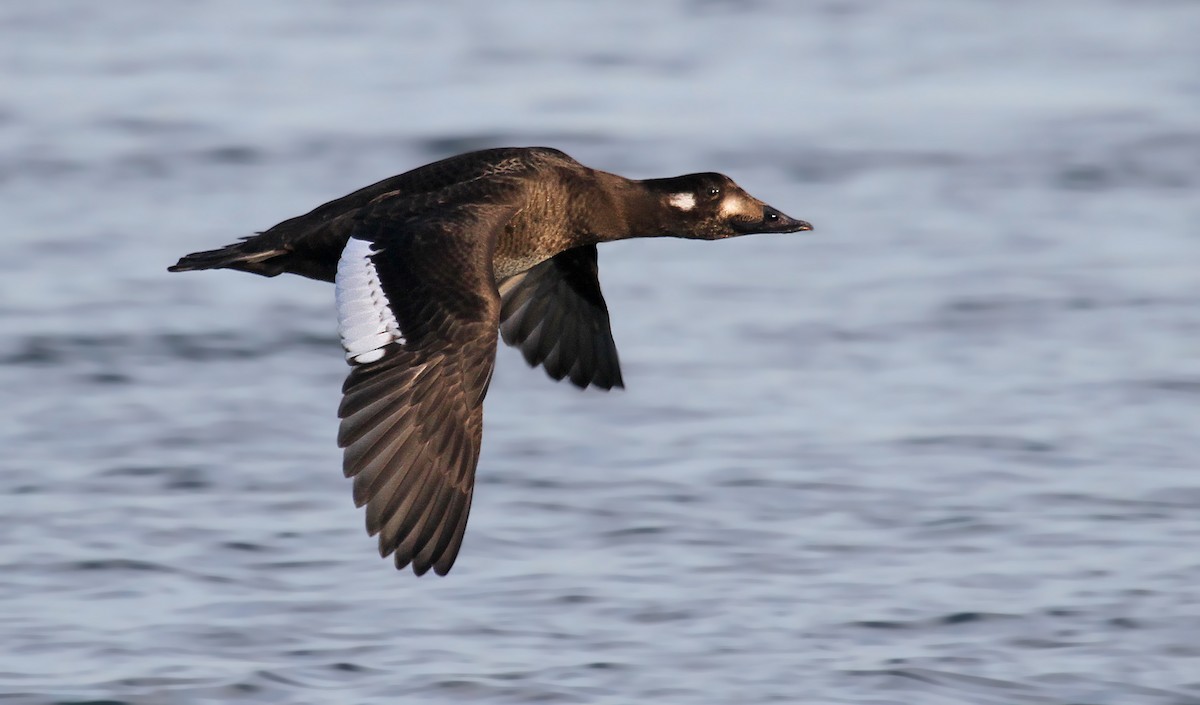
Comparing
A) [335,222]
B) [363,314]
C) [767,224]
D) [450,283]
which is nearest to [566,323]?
[767,224]

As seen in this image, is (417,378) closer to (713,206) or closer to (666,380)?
(713,206)

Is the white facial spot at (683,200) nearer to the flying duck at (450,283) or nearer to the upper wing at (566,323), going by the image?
the flying duck at (450,283)

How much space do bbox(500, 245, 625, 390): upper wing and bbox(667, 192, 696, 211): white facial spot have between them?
41cm

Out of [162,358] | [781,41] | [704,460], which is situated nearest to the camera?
[704,460]

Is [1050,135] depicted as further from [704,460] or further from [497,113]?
[704,460]

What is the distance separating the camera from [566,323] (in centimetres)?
745

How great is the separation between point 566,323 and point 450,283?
1.47 metres

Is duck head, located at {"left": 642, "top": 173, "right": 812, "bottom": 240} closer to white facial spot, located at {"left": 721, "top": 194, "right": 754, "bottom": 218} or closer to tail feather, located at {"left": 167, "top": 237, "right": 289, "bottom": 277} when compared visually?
white facial spot, located at {"left": 721, "top": 194, "right": 754, "bottom": 218}

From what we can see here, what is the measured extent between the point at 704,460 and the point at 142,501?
200cm

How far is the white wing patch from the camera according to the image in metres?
5.85

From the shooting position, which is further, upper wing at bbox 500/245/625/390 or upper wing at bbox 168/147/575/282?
upper wing at bbox 500/245/625/390

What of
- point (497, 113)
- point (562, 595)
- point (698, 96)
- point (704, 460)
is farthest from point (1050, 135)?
point (562, 595)

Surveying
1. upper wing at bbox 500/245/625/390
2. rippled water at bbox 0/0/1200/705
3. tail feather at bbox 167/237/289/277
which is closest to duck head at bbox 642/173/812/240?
upper wing at bbox 500/245/625/390

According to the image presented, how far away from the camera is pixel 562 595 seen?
6.82 m
